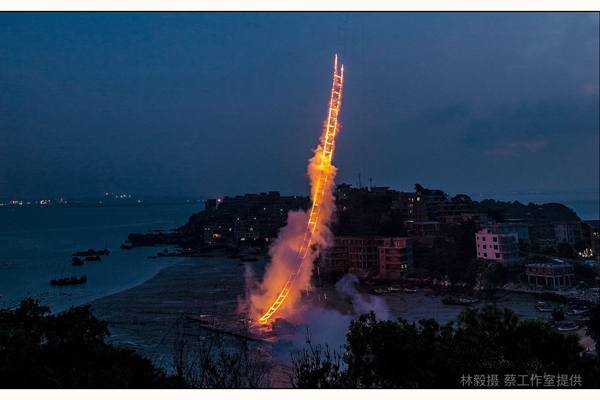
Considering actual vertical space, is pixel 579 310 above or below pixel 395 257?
below

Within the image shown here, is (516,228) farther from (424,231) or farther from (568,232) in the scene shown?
(424,231)

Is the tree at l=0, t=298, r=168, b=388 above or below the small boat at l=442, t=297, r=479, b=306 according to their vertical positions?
above

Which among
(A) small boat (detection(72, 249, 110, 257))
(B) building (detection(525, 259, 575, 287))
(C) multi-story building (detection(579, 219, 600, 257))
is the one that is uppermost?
(C) multi-story building (detection(579, 219, 600, 257))

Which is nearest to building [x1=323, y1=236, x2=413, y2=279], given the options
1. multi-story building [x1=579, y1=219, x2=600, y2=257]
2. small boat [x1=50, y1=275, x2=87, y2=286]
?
multi-story building [x1=579, y1=219, x2=600, y2=257]

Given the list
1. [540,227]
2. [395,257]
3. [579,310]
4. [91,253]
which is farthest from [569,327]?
[91,253]

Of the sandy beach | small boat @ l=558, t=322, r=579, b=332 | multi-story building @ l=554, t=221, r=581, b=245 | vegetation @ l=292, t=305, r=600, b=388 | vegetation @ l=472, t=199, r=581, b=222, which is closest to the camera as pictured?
vegetation @ l=292, t=305, r=600, b=388

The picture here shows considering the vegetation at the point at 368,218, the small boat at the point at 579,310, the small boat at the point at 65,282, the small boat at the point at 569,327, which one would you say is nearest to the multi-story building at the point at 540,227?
the vegetation at the point at 368,218

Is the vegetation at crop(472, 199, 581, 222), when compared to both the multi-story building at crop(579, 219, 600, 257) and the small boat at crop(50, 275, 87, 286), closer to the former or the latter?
the multi-story building at crop(579, 219, 600, 257)
